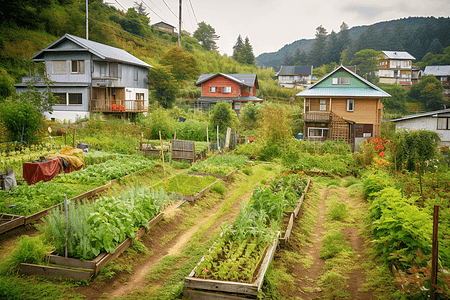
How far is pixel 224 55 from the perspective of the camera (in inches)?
2589

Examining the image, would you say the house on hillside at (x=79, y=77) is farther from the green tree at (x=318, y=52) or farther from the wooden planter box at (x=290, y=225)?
the green tree at (x=318, y=52)

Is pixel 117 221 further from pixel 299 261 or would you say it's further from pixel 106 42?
pixel 106 42

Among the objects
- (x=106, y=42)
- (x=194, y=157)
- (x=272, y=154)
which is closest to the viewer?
(x=194, y=157)

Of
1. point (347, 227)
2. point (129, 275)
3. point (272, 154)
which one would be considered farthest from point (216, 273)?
point (272, 154)

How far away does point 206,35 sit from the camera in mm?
73438

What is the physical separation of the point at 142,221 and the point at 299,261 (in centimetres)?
350

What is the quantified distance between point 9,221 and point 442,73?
8616cm

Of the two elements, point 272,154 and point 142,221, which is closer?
point 142,221

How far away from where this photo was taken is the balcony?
30.0m

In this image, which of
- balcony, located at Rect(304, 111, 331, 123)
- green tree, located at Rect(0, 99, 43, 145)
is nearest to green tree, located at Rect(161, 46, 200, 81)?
balcony, located at Rect(304, 111, 331, 123)

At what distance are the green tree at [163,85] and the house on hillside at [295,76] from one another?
3610 centimetres

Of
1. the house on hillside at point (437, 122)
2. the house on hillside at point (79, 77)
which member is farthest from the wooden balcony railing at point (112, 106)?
the house on hillside at point (437, 122)

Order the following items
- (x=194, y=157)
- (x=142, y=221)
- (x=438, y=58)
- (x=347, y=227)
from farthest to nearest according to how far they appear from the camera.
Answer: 1. (x=438, y=58)
2. (x=194, y=157)
3. (x=347, y=227)
4. (x=142, y=221)

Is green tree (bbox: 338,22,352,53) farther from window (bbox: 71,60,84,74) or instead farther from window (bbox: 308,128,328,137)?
window (bbox: 71,60,84,74)
